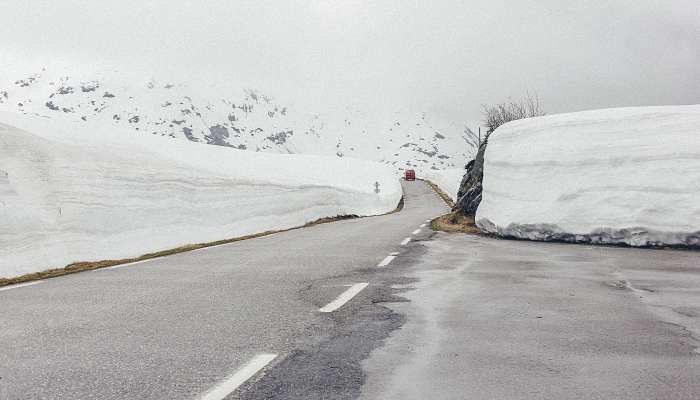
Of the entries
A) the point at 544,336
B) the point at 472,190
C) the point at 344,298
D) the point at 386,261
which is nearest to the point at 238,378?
the point at 544,336

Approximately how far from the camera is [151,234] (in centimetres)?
1291

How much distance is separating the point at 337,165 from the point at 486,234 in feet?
179

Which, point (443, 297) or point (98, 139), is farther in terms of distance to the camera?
point (98, 139)

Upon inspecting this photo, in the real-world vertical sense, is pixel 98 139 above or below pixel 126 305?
above

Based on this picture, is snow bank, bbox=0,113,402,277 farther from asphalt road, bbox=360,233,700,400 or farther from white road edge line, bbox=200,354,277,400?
white road edge line, bbox=200,354,277,400

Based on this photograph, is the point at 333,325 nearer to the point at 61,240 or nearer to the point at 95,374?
the point at 95,374

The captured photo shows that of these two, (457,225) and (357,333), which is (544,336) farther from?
(457,225)

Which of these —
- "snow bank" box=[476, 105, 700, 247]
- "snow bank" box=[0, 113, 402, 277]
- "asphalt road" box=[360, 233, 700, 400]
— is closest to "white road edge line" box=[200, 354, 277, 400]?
"asphalt road" box=[360, 233, 700, 400]

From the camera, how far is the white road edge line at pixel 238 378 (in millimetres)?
3352

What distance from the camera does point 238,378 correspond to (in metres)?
3.62

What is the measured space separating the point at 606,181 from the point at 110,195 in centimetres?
974

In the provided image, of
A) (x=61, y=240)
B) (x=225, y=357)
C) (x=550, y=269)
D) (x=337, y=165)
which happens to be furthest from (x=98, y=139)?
(x=337, y=165)

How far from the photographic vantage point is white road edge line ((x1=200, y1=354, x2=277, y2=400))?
335 cm

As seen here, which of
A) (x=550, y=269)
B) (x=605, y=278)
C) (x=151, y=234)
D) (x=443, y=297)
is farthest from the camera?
(x=151, y=234)
